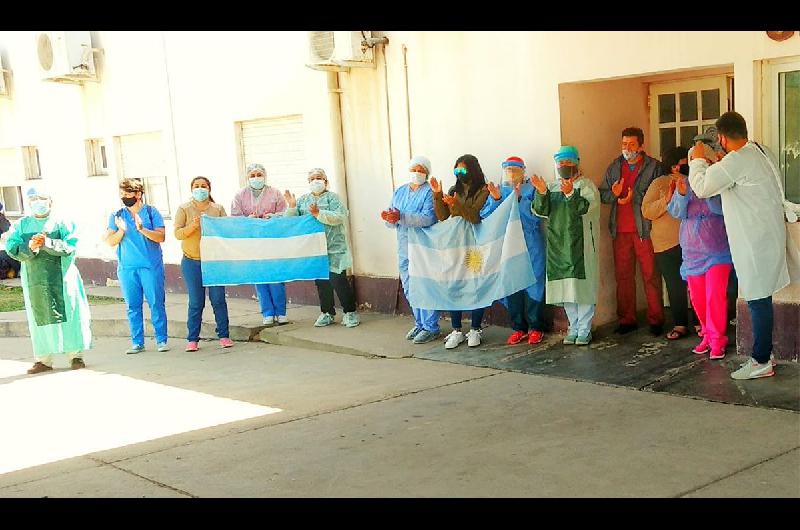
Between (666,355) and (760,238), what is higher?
(760,238)

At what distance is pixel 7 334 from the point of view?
13.0m

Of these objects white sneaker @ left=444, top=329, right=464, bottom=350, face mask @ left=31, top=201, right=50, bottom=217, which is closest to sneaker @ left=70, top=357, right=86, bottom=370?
face mask @ left=31, top=201, right=50, bottom=217

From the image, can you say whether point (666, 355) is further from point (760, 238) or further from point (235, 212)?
point (235, 212)

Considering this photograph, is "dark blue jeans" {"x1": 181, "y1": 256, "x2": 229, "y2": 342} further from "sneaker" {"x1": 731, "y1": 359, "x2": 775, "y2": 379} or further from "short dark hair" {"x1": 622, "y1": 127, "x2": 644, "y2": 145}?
"sneaker" {"x1": 731, "y1": 359, "x2": 775, "y2": 379}

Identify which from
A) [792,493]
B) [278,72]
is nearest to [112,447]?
[792,493]

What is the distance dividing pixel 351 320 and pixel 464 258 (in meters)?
1.84

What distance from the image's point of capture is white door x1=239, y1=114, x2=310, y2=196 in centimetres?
1216

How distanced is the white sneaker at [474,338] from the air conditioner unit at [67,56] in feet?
26.8

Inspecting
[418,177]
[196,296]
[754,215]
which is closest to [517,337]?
[418,177]

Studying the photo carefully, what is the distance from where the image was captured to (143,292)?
409 inches

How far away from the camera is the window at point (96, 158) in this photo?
15.4 metres

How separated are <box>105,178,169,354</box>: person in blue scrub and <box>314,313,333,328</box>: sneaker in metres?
1.69
